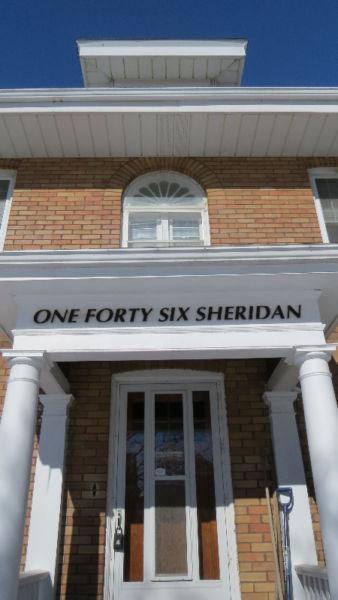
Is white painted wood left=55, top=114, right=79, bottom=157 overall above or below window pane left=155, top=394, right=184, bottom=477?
above

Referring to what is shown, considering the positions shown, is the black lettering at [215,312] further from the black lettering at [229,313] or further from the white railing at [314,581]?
the white railing at [314,581]

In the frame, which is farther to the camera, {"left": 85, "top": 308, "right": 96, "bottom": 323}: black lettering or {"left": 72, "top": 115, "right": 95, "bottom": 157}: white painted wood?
{"left": 72, "top": 115, "right": 95, "bottom": 157}: white painted wood

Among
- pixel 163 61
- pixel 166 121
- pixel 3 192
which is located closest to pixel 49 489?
pixel 3 192

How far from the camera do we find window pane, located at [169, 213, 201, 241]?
22.1 ft

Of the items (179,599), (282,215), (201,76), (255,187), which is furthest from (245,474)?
(201,76)

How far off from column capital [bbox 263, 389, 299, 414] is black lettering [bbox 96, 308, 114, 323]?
2.32m

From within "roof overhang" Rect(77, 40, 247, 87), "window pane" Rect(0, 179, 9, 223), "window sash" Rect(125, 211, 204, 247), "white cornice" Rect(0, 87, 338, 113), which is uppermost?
"roof overhang" Rect(77, 40, 247, 87)

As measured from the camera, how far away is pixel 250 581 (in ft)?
16.7

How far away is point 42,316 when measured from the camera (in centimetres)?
458

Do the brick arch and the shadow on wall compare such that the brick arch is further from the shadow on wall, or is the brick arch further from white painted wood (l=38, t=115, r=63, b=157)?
the shadow on wall

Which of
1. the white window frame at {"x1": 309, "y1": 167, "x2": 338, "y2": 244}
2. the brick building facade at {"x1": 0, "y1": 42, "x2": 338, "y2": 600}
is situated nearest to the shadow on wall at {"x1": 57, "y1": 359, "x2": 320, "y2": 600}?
the brick building facade at {"x1": 0, "y1": 42, "x2": 338, "y2": 600}

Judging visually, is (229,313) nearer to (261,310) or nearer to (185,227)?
(261,310)

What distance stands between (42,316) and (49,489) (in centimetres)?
209

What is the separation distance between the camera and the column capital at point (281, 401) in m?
5.79
